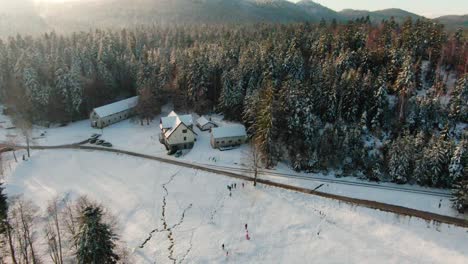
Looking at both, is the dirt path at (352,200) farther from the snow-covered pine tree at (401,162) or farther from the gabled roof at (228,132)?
the gabled roof at (228,132)

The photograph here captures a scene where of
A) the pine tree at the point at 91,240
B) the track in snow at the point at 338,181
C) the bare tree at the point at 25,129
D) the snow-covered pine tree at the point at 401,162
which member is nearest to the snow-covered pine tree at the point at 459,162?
the track in snow at the point at 338,181

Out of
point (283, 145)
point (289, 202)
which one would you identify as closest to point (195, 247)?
point (289, 202)

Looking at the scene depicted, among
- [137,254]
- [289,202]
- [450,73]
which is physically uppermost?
[450,73]

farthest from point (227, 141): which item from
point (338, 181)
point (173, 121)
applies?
point (338, 181)

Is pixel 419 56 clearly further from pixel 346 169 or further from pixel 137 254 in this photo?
pixel 137 254

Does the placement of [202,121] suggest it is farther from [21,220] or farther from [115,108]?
[21,220]

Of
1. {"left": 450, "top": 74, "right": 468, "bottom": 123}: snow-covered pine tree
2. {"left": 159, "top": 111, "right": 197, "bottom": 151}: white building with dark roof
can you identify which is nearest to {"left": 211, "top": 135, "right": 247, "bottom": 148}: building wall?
{"left": 159, "top": 111, "right": 197, "bottom": 151}: white building with dark roof

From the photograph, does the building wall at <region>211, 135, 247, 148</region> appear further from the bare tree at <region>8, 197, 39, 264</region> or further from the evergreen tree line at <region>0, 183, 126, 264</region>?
the bare tree at <region>8, 197, 39, 264</region>
